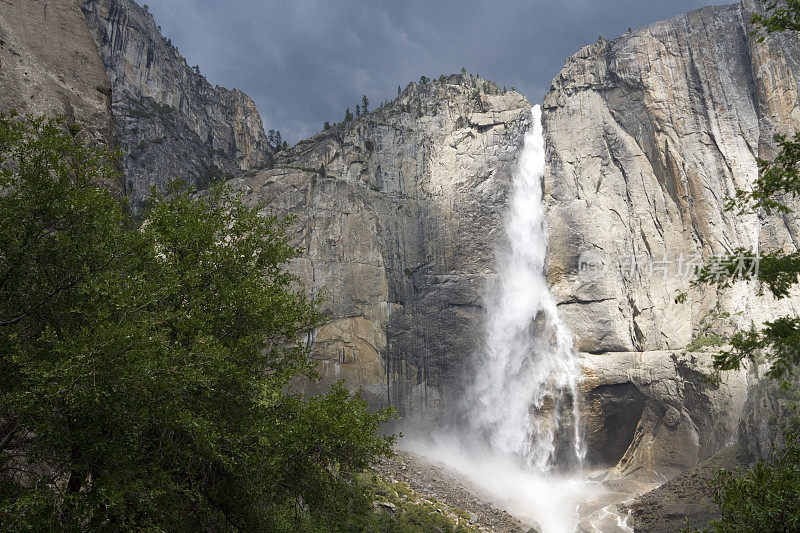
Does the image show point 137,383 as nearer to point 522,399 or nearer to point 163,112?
point 522,399

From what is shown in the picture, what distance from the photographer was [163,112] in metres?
90.4

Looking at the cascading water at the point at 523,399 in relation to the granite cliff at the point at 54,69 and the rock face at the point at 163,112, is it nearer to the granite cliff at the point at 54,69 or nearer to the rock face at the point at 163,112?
the rock face at the point at 163,112

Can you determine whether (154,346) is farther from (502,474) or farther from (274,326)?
(502,474)

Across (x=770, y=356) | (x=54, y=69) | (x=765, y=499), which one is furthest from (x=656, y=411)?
(x=54, y=69)

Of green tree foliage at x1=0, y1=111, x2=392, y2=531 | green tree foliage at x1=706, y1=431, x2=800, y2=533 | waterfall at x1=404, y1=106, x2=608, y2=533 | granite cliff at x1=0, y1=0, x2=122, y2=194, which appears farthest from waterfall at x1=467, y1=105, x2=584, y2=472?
granite cliff at x1=0, y1=0, x2=122, y2=194

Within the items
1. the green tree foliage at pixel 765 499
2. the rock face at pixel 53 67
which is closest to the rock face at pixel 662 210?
the green tree foliage at pixel 765 499

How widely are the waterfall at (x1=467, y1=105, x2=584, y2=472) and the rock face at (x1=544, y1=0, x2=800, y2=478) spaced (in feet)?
6.51

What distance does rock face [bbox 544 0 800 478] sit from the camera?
4675cm

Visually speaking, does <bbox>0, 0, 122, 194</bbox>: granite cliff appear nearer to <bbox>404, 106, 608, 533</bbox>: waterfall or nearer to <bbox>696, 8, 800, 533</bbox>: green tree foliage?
<bbox>696, 8, 800, 533</bbox>: green tree foliage

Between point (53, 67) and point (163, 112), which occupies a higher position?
point (163, 112)

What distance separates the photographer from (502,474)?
5088cm

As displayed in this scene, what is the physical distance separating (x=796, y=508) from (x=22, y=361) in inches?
451

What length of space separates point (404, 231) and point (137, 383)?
5521 centimetres

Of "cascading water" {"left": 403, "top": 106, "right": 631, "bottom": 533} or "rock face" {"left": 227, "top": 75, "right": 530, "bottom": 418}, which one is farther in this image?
"rock face" {"left": 227, "top": 75, "right": 530, "bottom": 418}
